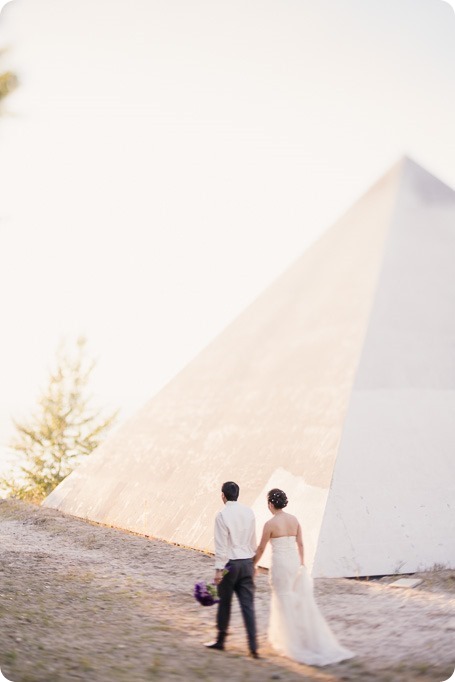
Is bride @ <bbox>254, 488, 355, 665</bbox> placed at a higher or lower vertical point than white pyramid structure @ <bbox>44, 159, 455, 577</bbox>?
lower

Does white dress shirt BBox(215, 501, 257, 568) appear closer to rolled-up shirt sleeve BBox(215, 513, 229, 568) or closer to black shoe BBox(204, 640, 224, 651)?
rolled-up shirt sleeve BBox(215, 513, 229, 568)

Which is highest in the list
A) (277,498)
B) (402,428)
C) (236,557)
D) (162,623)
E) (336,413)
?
(336,413)

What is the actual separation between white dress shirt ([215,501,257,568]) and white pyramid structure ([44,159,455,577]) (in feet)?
7.11

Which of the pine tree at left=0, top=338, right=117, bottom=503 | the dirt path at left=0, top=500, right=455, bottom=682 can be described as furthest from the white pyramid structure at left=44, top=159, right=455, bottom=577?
the pine tree at left=0, top=338, right=117, bottom=503

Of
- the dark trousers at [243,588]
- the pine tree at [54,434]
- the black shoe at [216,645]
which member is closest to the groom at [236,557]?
the dark trousers at [243,588]

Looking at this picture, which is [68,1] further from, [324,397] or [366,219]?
[366,219]

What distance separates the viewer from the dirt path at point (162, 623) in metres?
4.13

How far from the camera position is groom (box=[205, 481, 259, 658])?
464cm

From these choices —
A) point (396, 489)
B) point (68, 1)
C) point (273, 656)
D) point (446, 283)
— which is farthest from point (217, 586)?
point (446, 283)

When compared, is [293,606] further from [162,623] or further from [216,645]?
[162,623]

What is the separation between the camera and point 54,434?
17.9 meters

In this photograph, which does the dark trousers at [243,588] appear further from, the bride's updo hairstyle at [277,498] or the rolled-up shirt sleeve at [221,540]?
the bride's updo hairstyle at [277,498]

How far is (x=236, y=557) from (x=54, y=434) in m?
14.0

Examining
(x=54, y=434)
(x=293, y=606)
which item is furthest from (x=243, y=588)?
(x=54, y=434)
